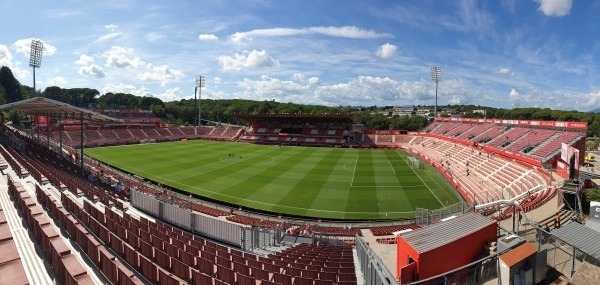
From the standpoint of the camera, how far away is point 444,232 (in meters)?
10.2

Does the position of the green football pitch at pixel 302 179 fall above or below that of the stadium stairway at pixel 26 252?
below

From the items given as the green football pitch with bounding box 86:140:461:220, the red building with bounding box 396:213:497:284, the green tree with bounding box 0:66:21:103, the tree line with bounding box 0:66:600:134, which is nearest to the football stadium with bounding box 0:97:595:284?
the red building with bounding box 396:213:497:284

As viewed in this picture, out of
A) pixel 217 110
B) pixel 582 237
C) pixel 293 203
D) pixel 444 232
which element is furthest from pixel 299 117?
pixel 217 110

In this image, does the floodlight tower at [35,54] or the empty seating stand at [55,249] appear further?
the floodlight tower at [35,54]

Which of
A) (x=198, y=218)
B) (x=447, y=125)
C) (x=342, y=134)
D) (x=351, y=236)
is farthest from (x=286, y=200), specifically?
(x=447, y=125)

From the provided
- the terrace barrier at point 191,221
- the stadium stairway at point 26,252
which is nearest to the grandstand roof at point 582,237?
the terrace barrier at point 191,221

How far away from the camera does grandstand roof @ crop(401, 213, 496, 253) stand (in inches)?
367

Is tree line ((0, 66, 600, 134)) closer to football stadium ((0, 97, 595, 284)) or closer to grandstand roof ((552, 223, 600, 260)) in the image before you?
football stadium ((0, 97, 595, 284))

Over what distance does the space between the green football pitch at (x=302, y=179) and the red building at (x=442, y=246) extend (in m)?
13.2

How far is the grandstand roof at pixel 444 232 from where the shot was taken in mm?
9312

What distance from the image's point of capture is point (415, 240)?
959 cm

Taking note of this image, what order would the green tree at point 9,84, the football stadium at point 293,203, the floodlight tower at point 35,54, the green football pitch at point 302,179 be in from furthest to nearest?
the green tree at point 9,84
the floodlight tower at point 35,54
the green football pitch at point 302,179
the football stadium at point 293,203

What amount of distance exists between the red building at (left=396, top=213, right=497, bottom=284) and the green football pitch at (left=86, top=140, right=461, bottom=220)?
1323cm

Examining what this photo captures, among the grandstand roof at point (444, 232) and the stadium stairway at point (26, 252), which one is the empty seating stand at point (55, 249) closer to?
the stadium stairway at point (26, 252)
